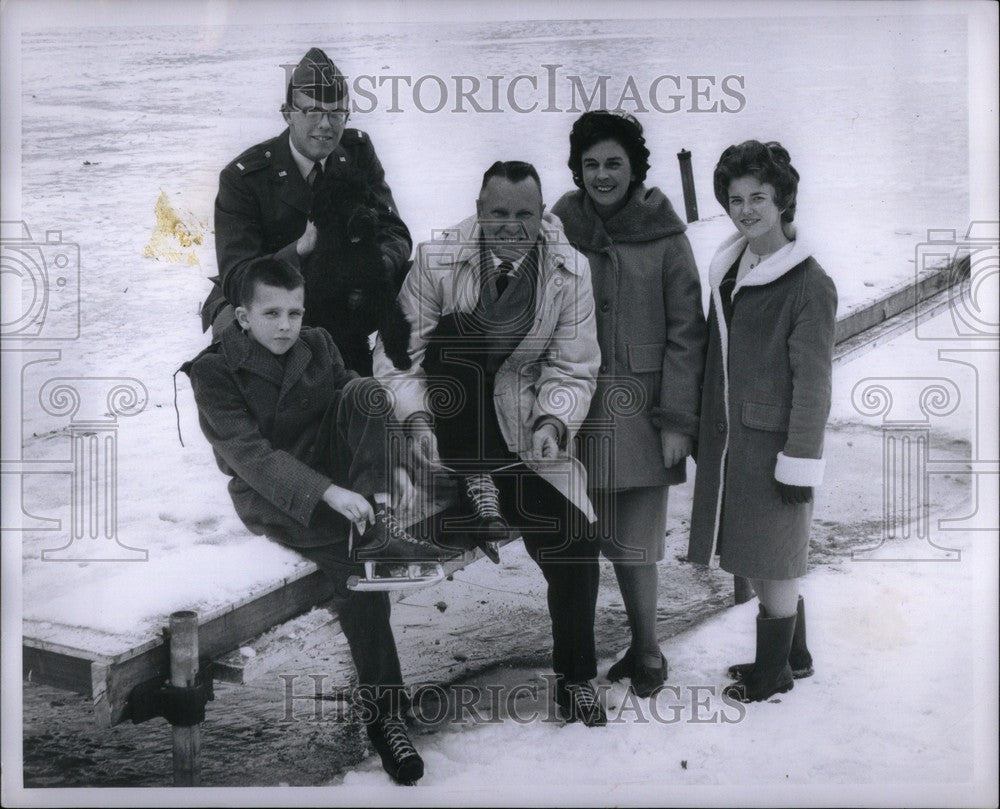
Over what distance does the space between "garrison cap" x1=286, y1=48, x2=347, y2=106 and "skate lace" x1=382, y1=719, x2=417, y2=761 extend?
187 cm

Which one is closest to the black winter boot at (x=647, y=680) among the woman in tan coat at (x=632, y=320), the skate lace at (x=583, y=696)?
the skate lace at (x=583, y=696)

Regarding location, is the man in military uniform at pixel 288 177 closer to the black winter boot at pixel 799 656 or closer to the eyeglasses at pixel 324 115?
the eyeglasses at pixel 324 115

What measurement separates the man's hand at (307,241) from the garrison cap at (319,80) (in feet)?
1.30

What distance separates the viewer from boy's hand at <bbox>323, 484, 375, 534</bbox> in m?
3.58

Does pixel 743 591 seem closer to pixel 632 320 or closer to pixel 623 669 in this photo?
pixel 623 669

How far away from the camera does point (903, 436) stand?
3.78 metres

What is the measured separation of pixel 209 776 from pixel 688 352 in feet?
6.30

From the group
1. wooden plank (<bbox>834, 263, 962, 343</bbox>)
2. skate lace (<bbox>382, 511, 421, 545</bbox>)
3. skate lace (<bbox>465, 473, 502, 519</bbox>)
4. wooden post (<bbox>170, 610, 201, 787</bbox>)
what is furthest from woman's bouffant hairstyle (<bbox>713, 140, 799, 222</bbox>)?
wooden post (<bbox>170, 610, 201, 787</bbox>)

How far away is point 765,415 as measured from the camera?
11.6 ft

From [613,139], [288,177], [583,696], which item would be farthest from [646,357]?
[288,177]

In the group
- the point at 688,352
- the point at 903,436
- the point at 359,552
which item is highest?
the point at 688,352

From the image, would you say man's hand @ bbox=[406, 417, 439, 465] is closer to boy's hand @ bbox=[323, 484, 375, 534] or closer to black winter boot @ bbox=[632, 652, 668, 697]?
boy's hand @ bbox=[323, 484, 375, 534]

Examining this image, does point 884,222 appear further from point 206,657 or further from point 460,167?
point 206,657

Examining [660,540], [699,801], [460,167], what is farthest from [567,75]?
[699,801]
